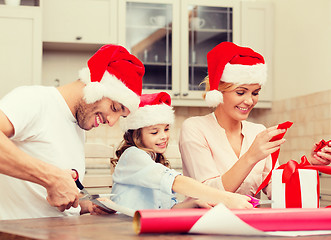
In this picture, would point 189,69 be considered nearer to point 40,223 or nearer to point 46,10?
point 46,10

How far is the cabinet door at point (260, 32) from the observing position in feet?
13.7

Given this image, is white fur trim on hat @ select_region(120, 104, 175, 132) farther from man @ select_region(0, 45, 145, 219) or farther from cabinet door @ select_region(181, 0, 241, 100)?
cabinet door @ select_region(181, 0, 241, 100)

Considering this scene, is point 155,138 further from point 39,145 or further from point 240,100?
point 39,145

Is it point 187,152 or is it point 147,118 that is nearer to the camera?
point 147,118

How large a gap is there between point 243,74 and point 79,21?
2.31m

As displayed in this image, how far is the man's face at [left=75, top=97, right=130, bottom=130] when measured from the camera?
5.11 ft

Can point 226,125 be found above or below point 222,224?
above

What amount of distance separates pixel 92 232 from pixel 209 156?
1132 millimetres

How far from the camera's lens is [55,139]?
4.95 ft

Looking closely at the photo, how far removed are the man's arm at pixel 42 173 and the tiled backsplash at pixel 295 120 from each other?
2.44 metres

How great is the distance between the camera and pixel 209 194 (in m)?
1.15

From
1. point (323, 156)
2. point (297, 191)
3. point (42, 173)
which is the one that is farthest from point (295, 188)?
point (42, 173)

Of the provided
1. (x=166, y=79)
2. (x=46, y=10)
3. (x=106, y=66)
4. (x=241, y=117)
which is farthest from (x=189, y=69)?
(x=106, y=66)

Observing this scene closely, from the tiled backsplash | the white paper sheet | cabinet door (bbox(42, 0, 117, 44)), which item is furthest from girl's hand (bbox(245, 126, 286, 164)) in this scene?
cabinet door (bbox(42, 0, 117, 44))
